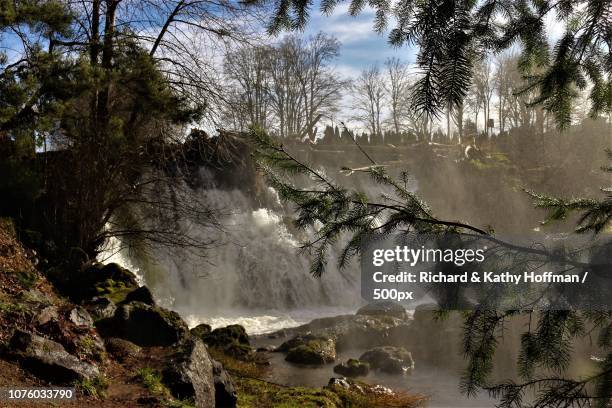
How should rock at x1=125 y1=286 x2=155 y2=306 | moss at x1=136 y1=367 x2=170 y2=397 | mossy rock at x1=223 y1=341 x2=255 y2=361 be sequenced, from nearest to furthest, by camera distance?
moss at x1=136 y1=367 x2=170 y2=397 → rock at x1=125 y1=286 x2=155 y2=306 → mossy rock at x1=223 y1=341 x2=255 y2=361

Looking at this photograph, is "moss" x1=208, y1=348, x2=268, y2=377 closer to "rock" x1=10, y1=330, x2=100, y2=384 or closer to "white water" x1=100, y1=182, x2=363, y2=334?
"white water" x1=100, y1=182, x2=363, y2=334

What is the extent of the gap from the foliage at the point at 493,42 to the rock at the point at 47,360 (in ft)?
→ 12.4

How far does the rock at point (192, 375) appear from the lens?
564cm

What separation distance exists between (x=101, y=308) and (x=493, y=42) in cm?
693

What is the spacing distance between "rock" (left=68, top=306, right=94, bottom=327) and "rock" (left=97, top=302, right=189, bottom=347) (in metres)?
0.60

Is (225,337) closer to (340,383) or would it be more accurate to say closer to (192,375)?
(340,383)

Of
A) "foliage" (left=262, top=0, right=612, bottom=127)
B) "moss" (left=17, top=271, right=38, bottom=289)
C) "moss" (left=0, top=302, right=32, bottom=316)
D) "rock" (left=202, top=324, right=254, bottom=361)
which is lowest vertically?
"rock" (left=202, top=324, right=254, bottom=361)

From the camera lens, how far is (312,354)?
11336 mm

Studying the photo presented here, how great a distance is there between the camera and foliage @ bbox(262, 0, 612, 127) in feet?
6.23

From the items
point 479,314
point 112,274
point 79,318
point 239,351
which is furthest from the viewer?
point 112,274

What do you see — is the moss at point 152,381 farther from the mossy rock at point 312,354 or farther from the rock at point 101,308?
the mossy rock at point 312,354

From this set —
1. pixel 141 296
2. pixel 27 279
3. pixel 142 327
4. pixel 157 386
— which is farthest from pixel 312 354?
pixel 157 386

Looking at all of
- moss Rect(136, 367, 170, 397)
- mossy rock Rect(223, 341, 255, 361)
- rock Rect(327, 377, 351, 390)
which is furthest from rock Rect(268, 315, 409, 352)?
moss Rect(136, 367, 170, 397)

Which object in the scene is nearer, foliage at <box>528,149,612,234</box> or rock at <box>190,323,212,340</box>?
foliage at <box>528,149,612,234</box>
